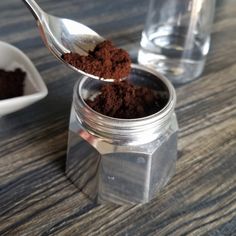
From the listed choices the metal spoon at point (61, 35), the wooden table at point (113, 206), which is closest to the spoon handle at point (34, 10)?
the metal spoon at point (61, 35)

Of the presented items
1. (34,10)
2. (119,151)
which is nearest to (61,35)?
(34,10)

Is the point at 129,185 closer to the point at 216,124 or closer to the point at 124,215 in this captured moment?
the point at 124,215

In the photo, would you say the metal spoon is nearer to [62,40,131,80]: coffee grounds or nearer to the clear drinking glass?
[62,40,131,80]: coffee grounds

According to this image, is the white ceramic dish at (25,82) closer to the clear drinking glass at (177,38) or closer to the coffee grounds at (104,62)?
the coffee grounds at (104,62)

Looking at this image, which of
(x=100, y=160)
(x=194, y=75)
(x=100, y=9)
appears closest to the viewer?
(x=100, y=160)

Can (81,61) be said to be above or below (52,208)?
above

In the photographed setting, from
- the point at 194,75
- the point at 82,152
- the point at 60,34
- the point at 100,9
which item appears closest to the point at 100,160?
the point at 82,152
